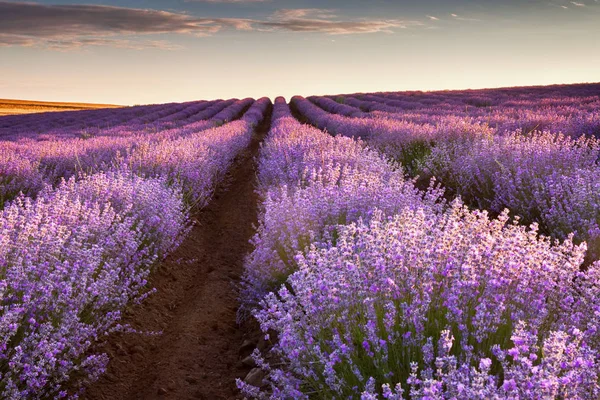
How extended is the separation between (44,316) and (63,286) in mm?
209

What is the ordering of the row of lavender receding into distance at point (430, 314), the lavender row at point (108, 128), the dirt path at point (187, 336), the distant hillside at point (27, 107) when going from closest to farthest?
the row of lavender receding into distance at point (430, 314), the dirt path at point (187, 336), the lavender row at point (108, 128), the distant hillside at point (27, 107)

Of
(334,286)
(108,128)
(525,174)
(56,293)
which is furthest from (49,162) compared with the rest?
(108,128)

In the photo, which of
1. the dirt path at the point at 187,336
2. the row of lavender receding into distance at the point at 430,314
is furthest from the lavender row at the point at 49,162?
the row of lavender receding into distance at the point at 430,314

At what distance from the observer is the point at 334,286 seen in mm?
2613

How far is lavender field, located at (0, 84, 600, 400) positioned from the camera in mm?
2244

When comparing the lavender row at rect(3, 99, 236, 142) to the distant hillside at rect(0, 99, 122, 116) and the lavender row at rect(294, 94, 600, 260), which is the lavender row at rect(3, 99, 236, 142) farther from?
the distant hillside at rect(0, 99, 122, 116)

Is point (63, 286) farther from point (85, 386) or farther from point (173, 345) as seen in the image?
point (173, 345)

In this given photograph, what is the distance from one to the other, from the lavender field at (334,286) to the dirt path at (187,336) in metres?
0.02

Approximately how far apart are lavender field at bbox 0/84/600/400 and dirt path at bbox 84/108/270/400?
0.08ft

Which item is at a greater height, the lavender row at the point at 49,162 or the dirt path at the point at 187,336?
the lavender row at the point at 49,162

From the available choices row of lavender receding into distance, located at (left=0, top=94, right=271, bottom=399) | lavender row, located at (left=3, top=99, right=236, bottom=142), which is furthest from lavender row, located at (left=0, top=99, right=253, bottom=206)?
lavender row, located at (left=3, top=99, right=236, bottom=142)

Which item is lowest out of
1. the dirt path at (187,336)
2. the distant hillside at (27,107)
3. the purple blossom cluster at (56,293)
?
the dirt path at (187,336)

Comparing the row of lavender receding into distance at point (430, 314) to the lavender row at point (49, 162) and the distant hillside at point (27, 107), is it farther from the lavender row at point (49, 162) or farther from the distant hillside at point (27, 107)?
the distant hillside at point (27, 107)

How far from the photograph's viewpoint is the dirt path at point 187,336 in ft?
11.8
